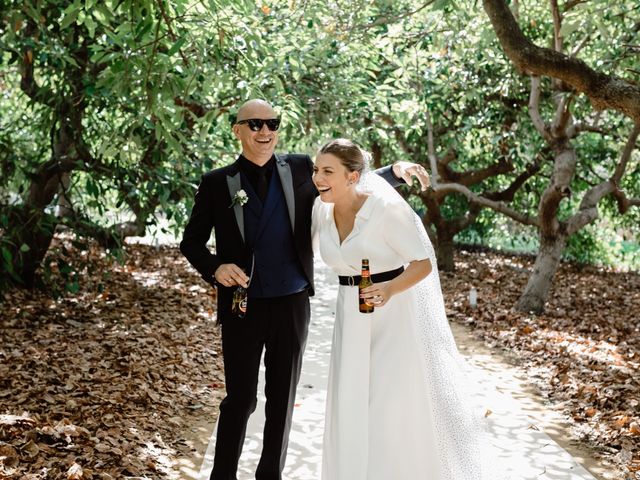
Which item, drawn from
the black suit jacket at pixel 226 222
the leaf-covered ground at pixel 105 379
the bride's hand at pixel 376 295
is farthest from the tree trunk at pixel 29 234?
the bride's hand at pixel 376 295

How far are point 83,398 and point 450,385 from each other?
12.0 feet

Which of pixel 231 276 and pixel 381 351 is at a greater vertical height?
pixel 231 276

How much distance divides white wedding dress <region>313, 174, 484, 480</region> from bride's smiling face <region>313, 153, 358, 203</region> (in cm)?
16

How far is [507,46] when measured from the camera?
700 centimetres

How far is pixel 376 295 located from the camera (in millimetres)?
3947

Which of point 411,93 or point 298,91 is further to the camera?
point 411,93

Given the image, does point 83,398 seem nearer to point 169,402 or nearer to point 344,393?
point 169,402

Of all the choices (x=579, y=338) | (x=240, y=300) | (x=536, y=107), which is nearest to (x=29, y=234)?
(x=240, y=300)

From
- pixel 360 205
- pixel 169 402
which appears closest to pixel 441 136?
pixel 169 402

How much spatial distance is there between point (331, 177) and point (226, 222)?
0.74m

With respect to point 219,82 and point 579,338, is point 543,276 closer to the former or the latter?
point 579,338

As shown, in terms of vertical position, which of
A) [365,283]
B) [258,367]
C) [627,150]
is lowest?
[258,367]

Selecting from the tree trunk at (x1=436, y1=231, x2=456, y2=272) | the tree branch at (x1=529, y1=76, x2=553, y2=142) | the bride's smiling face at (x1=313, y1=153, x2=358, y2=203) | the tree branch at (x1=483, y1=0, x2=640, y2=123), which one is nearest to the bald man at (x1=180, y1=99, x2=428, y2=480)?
the bride's smiling face at (x1=313, y1=153, x2=358, y2=203)

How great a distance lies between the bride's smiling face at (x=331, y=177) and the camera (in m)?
4.06
